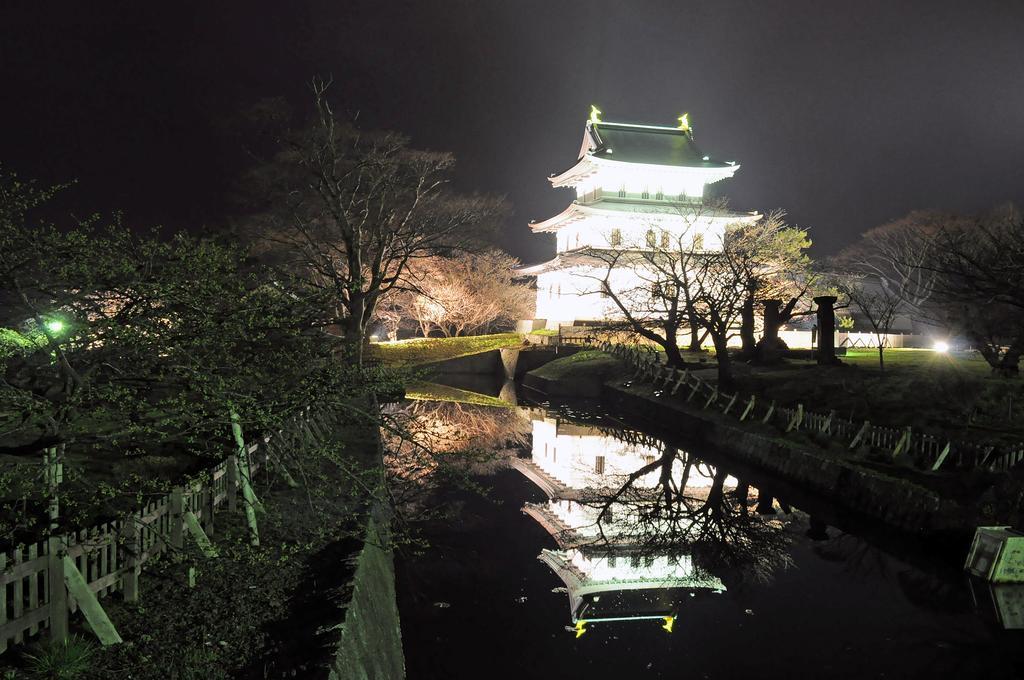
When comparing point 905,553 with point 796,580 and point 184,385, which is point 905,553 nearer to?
point 796,580

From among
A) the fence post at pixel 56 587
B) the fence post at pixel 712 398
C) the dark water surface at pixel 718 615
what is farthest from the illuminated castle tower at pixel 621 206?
the fence post at pixel 56 587

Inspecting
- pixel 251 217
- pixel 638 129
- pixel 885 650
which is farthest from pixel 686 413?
pixel 638 129

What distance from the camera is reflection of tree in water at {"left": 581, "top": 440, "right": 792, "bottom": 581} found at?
12.7 m

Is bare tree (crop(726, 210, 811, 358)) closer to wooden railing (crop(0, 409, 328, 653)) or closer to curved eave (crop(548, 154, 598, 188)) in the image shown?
curved eave (crop(548, 154, 598, 188))

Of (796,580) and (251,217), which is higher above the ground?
(251,217)

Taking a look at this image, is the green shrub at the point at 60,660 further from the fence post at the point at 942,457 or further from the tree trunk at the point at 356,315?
the tree trunk at the point at 356,315

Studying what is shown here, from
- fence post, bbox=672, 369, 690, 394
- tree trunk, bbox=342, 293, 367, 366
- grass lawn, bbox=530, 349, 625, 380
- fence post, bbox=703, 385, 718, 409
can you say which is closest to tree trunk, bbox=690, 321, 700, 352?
fence post, bbox=672, 369, 690, 394

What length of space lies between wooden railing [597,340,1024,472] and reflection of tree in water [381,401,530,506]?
6067mm

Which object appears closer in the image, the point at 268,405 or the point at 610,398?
the point at 268,405

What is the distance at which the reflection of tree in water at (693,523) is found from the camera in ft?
41.6

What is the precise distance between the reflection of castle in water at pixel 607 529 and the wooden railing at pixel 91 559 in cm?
515

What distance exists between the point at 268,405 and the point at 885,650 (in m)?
8.05

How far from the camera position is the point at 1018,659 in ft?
28.6

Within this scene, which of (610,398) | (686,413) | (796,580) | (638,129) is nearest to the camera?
(796,580)
